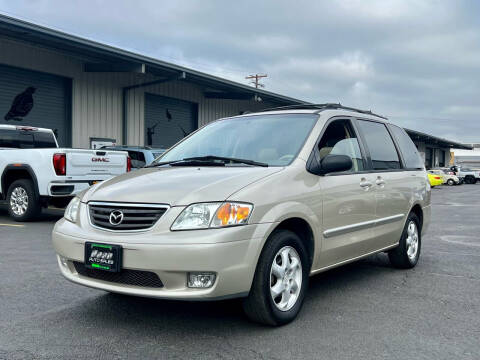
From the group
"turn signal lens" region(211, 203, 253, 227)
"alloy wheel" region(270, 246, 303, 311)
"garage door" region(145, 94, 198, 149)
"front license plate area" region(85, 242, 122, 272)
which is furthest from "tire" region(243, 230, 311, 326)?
"garage door" region(145, 94, 198, 149)

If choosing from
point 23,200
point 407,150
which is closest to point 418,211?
point 407,150

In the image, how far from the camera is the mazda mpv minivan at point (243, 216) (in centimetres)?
347

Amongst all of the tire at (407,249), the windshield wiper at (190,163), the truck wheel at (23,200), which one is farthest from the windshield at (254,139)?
the truck wheel at (23,200)

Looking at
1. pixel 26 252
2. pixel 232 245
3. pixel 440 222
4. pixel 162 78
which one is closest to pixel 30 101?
pixel 162 78

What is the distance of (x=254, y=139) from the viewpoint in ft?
15.9

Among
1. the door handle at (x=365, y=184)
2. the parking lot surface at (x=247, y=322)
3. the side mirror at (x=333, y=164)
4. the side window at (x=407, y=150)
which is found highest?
the side window at (x=407, y=150)

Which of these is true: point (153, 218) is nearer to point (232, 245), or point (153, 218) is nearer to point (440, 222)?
point (232, 245)

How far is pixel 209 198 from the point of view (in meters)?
3.58

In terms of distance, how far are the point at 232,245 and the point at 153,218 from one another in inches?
22.6

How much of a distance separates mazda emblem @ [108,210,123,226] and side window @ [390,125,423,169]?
373cm

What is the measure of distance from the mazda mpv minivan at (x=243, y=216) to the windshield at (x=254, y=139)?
0.01 meters

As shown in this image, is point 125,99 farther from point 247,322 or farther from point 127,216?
point 247,322

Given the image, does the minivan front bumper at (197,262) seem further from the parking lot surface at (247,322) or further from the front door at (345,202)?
the front door at (345,202)

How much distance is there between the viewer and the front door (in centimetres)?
444
